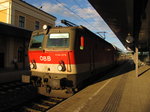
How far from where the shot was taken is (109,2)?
9133 millimetres

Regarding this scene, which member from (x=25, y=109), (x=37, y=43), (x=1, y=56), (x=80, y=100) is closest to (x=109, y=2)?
(x=37, y=43)

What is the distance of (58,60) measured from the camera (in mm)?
7035

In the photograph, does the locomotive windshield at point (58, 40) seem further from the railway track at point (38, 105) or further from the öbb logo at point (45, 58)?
the railway track at point (38, 105)

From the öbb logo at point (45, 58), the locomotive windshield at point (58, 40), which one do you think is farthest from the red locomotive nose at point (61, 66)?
the locomotive windshield at point (58, 40)

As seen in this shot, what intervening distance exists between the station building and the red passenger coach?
33.0 feet

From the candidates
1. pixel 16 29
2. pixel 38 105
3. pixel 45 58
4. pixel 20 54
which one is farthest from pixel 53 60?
pixel 20 54

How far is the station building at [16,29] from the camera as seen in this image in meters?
18.1

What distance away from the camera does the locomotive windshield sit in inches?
275

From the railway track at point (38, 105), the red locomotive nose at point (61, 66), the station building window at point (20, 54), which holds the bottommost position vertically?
the railway track at point (38, 105)

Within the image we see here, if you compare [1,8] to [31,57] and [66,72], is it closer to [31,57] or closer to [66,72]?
[31,57]

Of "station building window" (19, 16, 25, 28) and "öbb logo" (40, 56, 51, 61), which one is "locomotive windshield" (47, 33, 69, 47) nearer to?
"öbb logo" (40, 56, 51, 61)

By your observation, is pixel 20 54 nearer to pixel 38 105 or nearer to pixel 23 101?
pixel 23 101

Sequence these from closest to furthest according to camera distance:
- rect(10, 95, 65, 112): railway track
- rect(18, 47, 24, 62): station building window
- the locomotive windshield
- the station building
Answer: rect(10, 95, 65, 112): railway track → the locomotive windshield → the station building → rect(18, 47, 24, 62): station building window

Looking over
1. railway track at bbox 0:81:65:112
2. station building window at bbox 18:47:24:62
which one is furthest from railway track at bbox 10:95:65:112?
station building window at bbox 18:47:24:62
